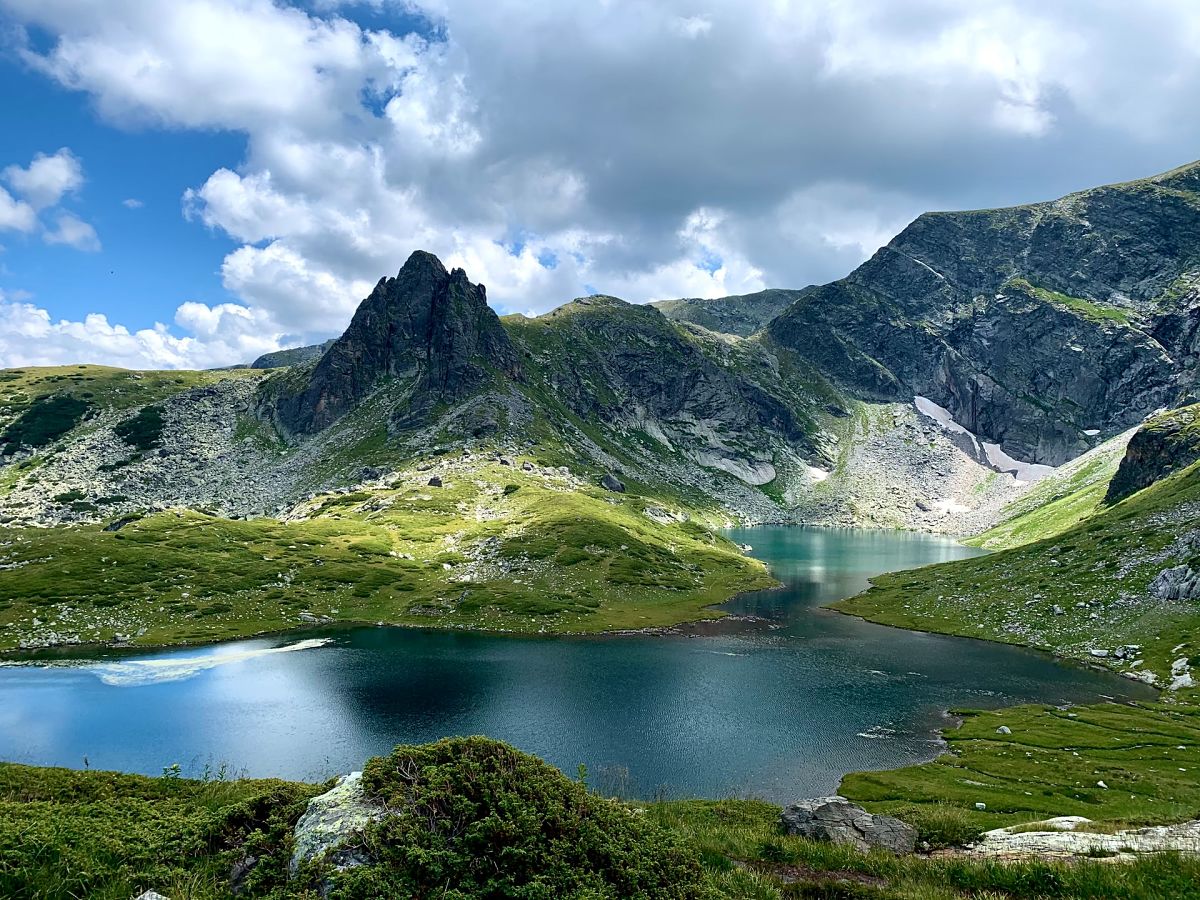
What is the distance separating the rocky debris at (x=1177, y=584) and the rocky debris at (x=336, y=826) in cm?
11206

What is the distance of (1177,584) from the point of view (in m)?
87.4

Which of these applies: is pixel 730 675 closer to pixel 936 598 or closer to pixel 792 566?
pixel 936 598

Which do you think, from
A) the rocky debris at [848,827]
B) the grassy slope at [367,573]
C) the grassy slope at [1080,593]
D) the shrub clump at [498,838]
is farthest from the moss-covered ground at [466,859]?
the grassy slope at [367,573]

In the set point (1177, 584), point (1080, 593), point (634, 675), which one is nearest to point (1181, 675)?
point (1177, 584)

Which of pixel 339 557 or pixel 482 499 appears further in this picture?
pixel 482 499

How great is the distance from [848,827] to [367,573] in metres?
121

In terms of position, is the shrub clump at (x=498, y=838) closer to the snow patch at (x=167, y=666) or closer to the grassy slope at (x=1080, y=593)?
the snow patch at (x=167, y=666)

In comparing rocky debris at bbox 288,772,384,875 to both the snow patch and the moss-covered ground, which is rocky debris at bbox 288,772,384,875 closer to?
the moss-covered ground

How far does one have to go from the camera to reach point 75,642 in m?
91.1

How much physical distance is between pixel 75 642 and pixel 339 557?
163 ft

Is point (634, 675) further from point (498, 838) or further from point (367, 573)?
point (498, 838)

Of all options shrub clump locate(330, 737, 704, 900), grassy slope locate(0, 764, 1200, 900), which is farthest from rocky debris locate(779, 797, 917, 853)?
shrub clump locate(330, 737, 704, 900)

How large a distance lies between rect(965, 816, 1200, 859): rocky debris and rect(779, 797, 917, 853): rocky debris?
90.7 inches

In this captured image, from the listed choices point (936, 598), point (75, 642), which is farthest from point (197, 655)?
point (936, 598)
